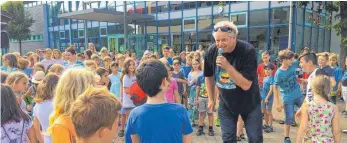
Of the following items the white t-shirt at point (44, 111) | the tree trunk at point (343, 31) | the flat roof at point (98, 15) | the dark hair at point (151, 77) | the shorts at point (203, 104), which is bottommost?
the shorts at point (203, 104)

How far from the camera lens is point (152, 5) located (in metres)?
18.7

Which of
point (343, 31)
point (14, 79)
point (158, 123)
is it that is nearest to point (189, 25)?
point (343, 31)

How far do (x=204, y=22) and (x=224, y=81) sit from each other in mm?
13742

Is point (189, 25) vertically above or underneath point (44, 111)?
above

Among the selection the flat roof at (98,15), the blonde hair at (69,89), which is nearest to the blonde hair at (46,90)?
the blonde hair at (69,89)

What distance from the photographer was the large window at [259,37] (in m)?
14.2

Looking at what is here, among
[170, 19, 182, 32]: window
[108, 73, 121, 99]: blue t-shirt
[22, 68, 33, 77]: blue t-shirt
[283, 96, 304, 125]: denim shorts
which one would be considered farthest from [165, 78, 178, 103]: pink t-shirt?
[170, 19, 182, 32]: window

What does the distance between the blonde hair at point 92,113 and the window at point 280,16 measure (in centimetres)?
1306

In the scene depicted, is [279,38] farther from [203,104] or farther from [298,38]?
[203,104]

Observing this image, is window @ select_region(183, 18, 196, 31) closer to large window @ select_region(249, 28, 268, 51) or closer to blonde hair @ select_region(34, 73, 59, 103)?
large window @ select_region(249, 28, 268, 51)

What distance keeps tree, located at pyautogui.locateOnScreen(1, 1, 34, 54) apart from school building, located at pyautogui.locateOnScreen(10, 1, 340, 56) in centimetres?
497

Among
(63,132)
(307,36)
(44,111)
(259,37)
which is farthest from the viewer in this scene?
(307,36)

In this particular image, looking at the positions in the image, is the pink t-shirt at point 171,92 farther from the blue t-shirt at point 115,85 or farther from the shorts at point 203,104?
the blue t-shirt at point 115,85

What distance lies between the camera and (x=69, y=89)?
90.6 inches
